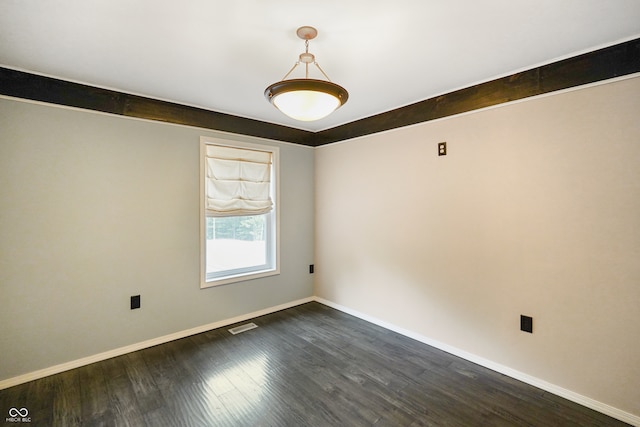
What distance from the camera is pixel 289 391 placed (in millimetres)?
2154

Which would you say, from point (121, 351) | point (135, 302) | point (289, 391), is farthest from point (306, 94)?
point (121, 351)

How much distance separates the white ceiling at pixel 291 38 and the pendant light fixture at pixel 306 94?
110 mm

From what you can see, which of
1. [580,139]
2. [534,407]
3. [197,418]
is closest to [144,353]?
[197,418]

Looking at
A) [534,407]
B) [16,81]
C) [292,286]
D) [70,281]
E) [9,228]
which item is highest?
[16,81]

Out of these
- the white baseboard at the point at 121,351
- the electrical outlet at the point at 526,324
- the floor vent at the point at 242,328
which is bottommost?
the floor vent at the point at 242,328

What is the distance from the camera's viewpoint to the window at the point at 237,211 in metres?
3.21

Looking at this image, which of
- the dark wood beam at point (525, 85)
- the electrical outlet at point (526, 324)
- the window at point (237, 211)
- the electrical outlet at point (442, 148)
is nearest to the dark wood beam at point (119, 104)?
the window at point (237, 211)

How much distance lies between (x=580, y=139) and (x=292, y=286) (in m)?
3.34

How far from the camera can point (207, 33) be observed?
176 centimetres

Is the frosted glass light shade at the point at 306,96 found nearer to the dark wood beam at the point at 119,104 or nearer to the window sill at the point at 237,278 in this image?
the dark wood beam at the point at 119,104

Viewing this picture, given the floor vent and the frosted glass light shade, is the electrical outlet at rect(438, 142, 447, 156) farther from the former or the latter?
the floor vent

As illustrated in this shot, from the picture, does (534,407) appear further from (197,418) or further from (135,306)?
(135,306)

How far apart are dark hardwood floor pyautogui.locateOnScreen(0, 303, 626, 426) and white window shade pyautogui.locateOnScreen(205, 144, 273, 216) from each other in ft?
4.85

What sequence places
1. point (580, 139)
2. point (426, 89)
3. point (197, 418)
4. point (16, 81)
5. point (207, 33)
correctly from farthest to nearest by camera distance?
point (426, 89)
point (16, 81)
point (580, 139)
point (197, 418)
point (207, 33)
